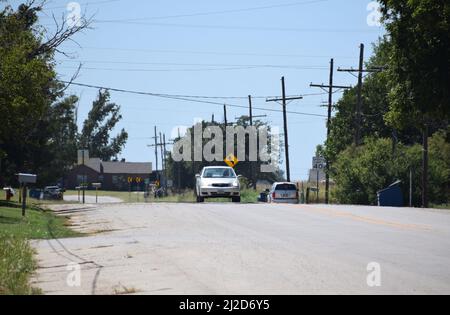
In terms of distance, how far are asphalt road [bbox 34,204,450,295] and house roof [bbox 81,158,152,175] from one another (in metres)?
110

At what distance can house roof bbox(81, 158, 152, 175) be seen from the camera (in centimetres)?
13612

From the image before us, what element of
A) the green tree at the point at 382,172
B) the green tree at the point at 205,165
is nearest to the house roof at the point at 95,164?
the green tree at the point at 205,165

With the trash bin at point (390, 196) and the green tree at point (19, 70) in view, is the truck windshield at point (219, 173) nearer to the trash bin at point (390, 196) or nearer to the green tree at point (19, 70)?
the trash bin at point (390, 196)

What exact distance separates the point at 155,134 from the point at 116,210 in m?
93.0

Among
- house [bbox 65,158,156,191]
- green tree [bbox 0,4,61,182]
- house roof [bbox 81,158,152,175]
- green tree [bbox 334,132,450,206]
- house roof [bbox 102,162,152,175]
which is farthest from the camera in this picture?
house roof [bbox 102,162,152,175]

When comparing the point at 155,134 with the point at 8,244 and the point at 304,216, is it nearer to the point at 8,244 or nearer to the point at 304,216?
the point at 304,216

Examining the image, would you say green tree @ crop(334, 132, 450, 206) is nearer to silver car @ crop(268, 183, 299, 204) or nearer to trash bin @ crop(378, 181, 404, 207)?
trash bin @ crop(378, 181, 404, 207)

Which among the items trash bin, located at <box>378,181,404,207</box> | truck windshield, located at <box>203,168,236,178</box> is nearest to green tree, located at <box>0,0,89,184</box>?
truck windshield, located at <box>203,168,236,178</box>

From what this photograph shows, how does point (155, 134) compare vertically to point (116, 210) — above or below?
above

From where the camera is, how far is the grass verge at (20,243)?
1250 centimetres

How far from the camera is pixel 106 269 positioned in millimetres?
14188

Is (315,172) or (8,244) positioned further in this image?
(315,172)

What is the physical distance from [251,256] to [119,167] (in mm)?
127742
